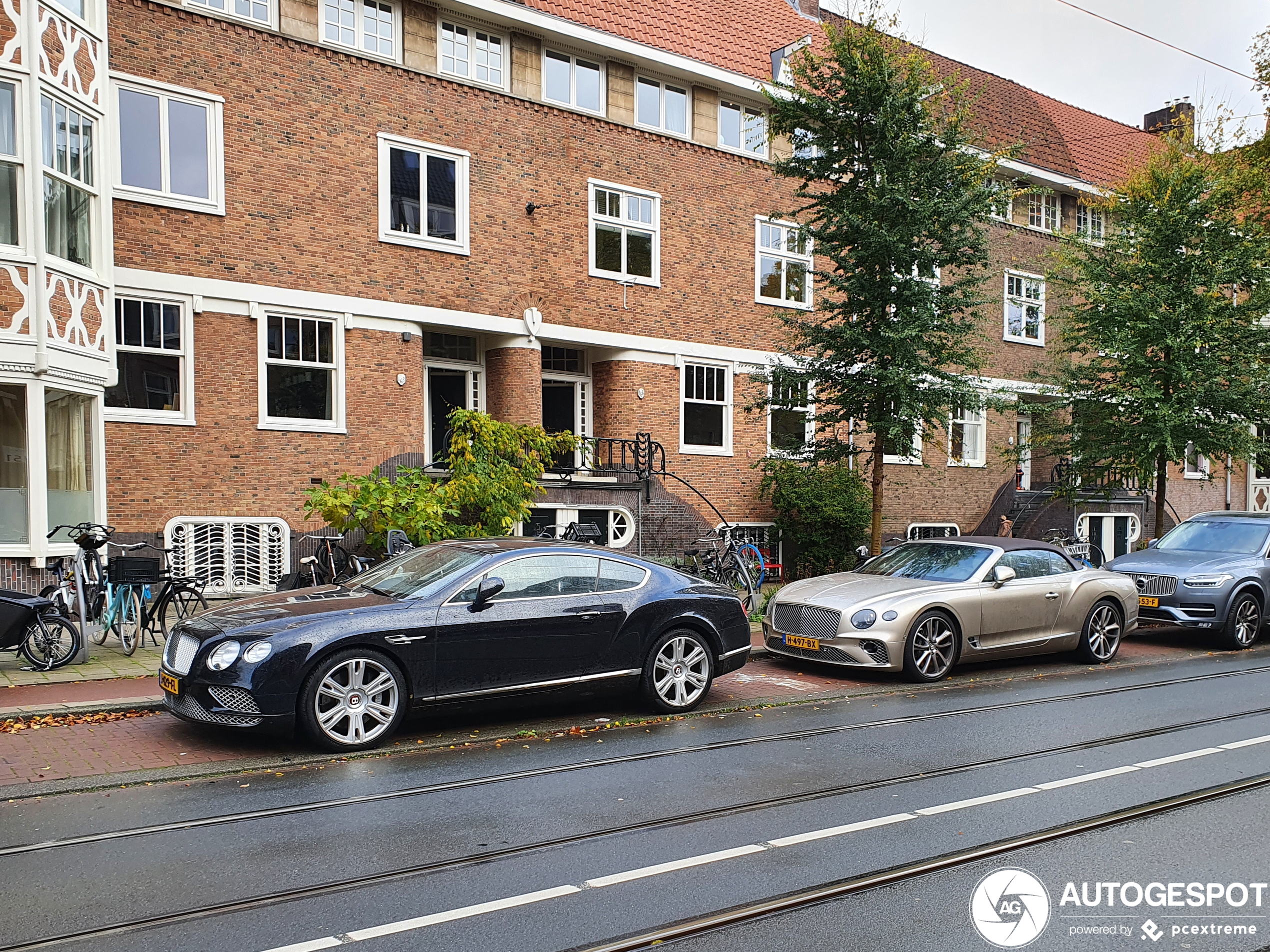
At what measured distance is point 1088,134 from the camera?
30.3 metres

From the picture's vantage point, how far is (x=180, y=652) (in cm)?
762

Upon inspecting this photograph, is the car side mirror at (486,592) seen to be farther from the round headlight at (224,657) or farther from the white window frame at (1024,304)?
the white window frame at (1024,304)

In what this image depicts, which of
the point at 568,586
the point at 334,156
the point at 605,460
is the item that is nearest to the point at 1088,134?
the point at 605,460

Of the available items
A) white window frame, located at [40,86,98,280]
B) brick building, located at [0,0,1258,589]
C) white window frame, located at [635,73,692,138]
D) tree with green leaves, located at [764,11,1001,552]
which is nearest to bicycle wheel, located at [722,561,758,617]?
brick building, located at [0,0,1258,589]

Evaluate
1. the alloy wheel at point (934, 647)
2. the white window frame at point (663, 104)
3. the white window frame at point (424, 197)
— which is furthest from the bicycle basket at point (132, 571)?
the white window frame at point (663, 104)

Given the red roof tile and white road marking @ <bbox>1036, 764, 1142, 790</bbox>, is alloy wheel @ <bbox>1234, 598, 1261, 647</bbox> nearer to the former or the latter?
the red roof tile

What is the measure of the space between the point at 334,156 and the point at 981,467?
16181mm

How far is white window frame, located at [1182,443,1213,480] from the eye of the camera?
63.3 ft

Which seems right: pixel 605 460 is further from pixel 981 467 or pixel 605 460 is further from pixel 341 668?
pixel 341 668

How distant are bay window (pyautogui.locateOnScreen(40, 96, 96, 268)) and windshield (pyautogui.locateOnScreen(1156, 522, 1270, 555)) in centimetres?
1559

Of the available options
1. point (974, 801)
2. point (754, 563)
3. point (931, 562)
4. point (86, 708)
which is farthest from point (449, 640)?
point (754, 563)

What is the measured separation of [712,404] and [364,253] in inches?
310

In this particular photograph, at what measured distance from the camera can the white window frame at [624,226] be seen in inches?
780

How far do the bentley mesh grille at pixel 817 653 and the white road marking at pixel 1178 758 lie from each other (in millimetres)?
3511
